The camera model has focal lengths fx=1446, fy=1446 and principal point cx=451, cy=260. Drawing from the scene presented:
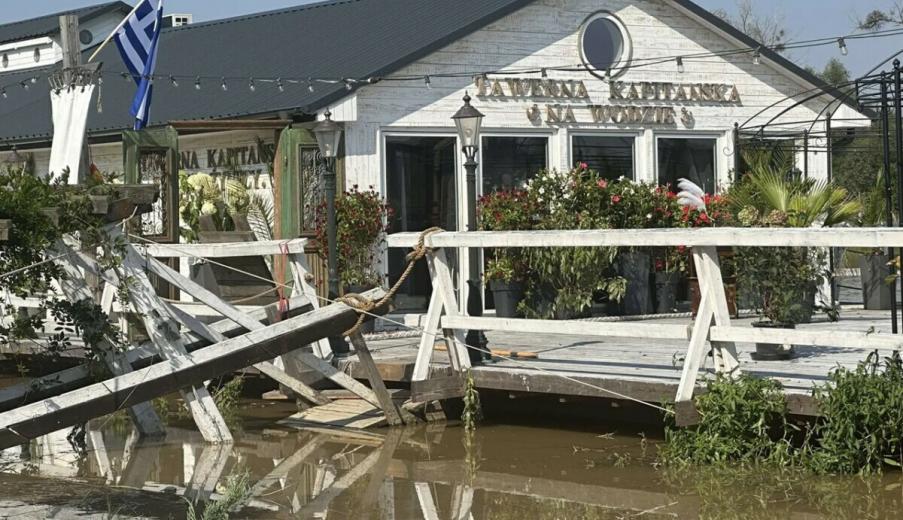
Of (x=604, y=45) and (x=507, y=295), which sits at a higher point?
(x=604, y=45)

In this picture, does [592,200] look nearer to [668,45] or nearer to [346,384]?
[668,45]

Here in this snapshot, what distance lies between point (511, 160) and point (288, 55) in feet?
11.7

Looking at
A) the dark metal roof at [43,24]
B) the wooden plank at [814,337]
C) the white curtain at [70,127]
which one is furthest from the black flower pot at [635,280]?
the dark metal roof at [43,24]

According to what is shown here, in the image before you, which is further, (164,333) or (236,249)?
(236,249)

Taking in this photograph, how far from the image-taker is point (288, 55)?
19141 millimetres

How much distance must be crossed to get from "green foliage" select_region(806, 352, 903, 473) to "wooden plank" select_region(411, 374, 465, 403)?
10.8ft

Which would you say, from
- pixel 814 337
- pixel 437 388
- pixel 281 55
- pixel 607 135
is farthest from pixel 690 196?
pixel 814 337

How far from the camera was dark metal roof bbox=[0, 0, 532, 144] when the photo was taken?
16922 millimetres

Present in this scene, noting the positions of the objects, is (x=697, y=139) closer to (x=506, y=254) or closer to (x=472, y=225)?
(x=506, y=254)

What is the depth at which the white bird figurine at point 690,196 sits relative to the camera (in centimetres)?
1758

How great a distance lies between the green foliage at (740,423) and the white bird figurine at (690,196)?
7.73m

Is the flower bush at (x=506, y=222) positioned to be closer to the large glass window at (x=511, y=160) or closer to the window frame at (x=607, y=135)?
the large glass window at (x=511, y=160)

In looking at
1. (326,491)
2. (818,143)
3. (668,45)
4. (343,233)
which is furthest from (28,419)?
(818,143)

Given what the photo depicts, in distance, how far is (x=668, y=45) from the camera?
18.7m
